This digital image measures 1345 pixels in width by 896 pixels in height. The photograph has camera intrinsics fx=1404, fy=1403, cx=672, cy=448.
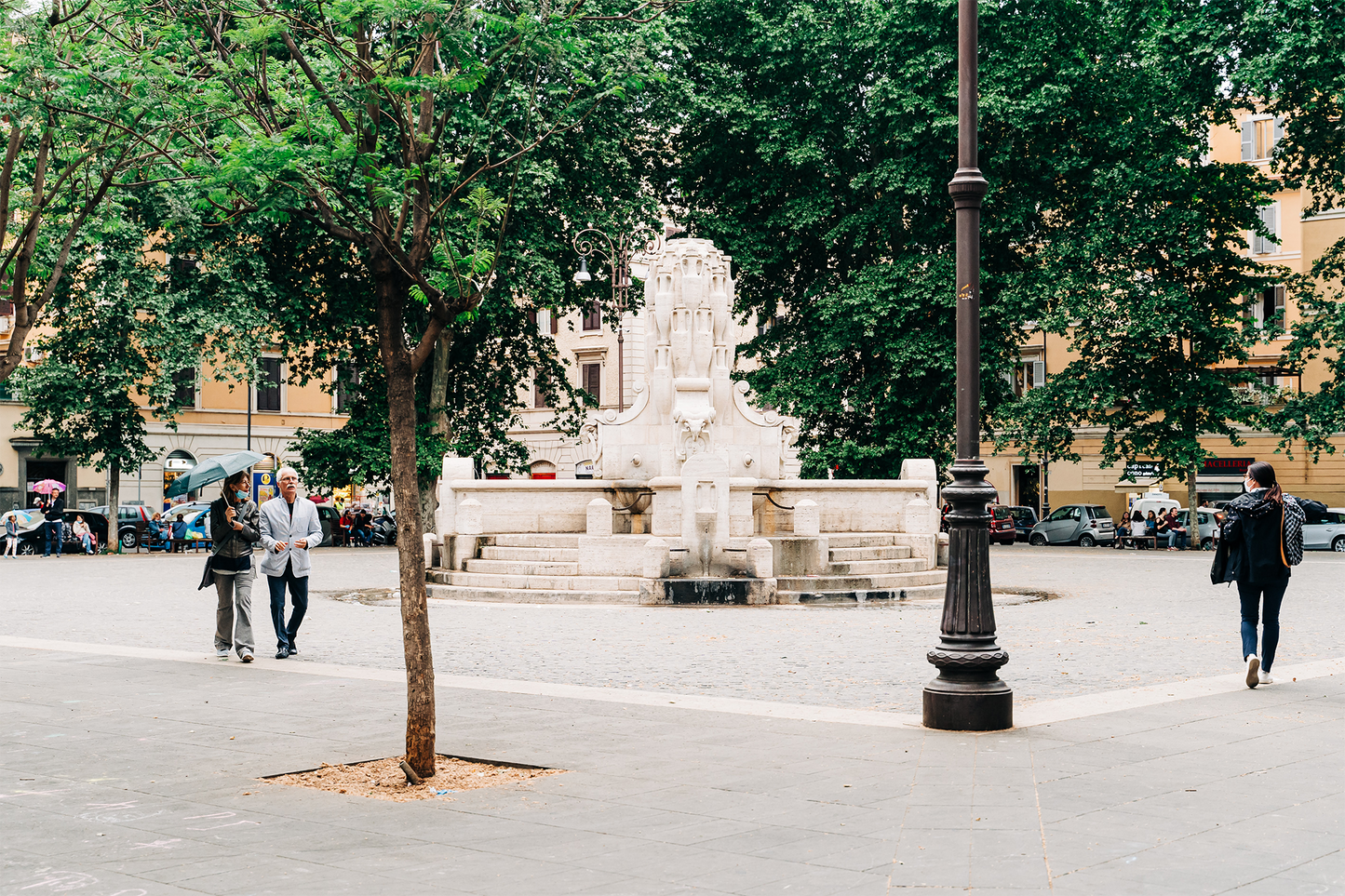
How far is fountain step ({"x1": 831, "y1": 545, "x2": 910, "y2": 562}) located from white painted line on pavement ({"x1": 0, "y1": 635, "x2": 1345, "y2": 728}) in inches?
353

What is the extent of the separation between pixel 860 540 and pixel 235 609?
36.4 ft

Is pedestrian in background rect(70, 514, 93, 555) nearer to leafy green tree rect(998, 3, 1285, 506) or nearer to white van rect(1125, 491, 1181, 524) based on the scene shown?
leafy green tree rect(998, 3, 1285, 506)

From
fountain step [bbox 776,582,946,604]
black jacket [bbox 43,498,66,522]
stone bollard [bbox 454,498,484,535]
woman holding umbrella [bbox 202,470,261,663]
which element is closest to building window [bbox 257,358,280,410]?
black jacket [bbox 43,498,66,522]

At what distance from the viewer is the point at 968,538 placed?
8.81 m

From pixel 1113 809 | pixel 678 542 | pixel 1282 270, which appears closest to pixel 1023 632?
pixel 678 542

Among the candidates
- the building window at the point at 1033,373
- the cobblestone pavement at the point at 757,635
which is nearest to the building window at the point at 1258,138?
the building window at the point at 1033,373

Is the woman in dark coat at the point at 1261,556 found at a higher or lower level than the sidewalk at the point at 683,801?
higher

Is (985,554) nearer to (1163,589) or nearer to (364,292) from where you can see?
(1163,589)

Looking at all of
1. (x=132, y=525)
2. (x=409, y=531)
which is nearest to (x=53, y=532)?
(x=132, y=525)

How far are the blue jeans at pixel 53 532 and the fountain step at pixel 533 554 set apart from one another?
2012cm

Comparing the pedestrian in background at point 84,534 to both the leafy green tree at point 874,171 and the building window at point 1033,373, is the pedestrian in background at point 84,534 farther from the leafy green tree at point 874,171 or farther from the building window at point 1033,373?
the building window at point 1033,373

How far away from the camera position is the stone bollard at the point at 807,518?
2078cm

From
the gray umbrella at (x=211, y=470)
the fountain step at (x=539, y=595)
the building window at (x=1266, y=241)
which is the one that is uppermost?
the building window at (x=1266, y=241)

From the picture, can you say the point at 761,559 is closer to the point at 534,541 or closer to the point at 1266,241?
the point at 534,541
